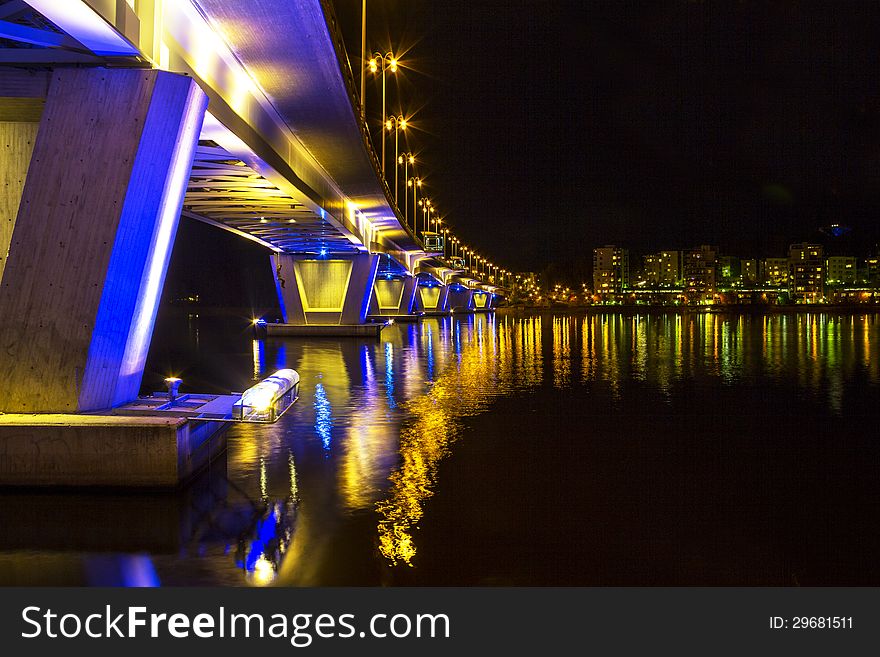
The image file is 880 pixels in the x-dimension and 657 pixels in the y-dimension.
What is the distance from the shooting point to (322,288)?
45.0 metres

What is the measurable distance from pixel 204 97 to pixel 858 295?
684 feet

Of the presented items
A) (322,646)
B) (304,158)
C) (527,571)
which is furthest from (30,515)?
(304,158)

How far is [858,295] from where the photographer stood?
19075 cm

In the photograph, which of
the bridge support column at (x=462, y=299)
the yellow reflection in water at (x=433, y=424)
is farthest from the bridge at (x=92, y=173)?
the bridge support column at (x=462, y=299)

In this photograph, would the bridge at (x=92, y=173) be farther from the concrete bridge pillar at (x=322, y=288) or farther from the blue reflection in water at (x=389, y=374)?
the concrete bridge pillar at (x=322, y=288)

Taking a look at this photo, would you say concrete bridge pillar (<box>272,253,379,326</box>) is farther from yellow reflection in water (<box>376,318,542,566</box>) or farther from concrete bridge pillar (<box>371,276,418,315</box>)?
concrete bridge pillar (<box>371,276,418,315</box>)

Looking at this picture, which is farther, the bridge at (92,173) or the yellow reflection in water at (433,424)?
the bridge at (92,173)

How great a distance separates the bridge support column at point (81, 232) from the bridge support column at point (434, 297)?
95.9m

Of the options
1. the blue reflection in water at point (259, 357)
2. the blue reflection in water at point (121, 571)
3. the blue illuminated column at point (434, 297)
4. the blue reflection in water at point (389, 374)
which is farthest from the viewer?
the blue illuminated column at point (434, 297)

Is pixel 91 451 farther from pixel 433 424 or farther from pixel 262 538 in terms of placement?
pixel 433 424

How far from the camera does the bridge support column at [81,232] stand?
343 inches

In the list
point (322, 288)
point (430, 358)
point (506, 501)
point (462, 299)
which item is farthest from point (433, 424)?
point (462, 299)

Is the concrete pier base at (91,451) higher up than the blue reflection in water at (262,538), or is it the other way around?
the concrete pier base at (91,451)

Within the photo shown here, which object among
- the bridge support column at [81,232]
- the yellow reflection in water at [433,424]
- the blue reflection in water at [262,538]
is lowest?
the blue reflection in water at [262,538]
